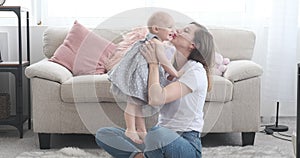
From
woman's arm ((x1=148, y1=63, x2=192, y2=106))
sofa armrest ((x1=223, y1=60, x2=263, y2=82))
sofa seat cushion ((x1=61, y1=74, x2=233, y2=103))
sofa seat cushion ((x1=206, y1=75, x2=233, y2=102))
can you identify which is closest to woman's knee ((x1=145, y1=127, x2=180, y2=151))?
woman's arm ((x1=148, y1=63, x2=192, y2=106))

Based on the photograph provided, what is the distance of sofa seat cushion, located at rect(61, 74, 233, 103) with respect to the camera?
2.75 meters

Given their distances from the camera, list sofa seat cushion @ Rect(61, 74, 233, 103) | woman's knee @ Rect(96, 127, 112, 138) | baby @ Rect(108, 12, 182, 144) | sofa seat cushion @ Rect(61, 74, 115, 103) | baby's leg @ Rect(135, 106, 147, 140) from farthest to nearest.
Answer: sofa seat cushion @ Rect(61, 74, 233, 103), sofa seat cushion @ Rect(61, 74, 115, 103), woman's knee @ Rect(96, 127, 112, 138), baby's leg @ Rect(135, 106, 147, 140), baby @ Rect(108, 12, 182, 144)

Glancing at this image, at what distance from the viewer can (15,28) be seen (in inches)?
154

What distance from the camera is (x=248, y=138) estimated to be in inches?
125

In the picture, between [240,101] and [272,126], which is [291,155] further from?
[272,126]

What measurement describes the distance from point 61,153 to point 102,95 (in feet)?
1.48

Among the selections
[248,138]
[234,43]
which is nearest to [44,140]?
[248,138]

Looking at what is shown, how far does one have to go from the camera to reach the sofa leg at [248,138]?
3172 millimetres

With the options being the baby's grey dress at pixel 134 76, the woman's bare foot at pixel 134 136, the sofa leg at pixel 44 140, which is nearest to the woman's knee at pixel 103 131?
the woman's bare foot at pixel 134 136

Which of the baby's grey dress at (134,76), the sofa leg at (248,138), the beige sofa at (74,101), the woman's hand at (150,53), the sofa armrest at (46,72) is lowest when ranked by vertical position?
the sofa leg at (248,138)

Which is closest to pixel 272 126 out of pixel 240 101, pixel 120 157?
pixel 240 101

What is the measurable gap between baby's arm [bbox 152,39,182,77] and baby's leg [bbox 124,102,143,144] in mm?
179

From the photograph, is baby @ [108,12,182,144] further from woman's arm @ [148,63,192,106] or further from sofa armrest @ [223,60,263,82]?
sofa armrest @ [223,60,263,82]

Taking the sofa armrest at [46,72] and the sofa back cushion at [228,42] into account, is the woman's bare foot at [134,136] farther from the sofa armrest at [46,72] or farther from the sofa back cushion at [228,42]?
the sofa back cushion at [228,42]
